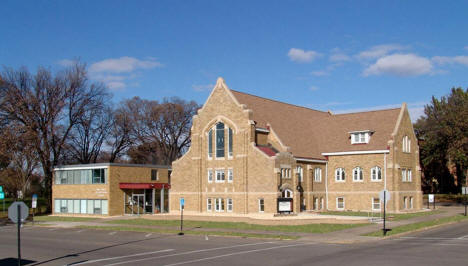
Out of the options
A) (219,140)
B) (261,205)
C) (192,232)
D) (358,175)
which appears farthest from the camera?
(358,175)

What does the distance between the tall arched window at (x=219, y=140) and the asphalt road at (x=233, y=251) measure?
19.7m

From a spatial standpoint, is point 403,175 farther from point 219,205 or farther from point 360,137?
point 219,205

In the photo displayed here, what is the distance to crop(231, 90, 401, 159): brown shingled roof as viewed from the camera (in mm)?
51719

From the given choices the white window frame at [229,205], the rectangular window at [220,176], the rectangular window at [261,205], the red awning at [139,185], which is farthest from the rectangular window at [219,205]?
the red awning at [139,185]

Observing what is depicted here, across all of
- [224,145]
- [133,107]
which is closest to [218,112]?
[224,145]

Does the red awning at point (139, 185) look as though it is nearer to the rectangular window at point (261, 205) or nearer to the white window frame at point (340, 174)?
the rectangular window at point (261, 205)

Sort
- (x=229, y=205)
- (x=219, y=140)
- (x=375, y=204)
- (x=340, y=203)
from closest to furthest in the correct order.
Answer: (x=229, y=205) < (x=219, y=140) < (x=375, y=204) < (x=340, y=203)

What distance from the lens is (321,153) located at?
2188 inches

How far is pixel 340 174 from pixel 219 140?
1399cm

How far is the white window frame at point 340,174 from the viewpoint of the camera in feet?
177

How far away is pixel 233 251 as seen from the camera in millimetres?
23219

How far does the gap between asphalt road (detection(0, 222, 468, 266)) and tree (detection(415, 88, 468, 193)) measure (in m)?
34.7

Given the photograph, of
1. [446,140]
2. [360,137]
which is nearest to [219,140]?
[360,137]

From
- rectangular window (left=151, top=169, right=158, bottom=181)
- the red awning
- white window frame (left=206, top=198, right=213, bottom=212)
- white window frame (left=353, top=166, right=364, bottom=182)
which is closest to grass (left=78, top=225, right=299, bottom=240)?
the red awning
